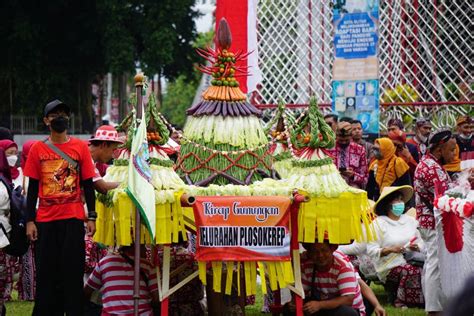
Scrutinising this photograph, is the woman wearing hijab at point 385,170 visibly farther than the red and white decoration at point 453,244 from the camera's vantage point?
Yes

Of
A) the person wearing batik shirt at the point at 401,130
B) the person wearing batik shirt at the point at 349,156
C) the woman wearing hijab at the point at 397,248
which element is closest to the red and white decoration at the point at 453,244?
the woman wearing hijab at the point at 397,248

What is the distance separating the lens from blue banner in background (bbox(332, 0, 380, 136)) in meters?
10.6

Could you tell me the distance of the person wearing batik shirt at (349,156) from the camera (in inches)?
390

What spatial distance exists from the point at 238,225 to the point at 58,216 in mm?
1232

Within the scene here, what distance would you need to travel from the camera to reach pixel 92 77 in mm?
34656

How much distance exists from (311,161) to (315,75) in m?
7.96

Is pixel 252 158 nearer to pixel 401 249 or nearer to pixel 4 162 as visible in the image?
pixel 4 162

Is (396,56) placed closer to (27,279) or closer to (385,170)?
(385,170)

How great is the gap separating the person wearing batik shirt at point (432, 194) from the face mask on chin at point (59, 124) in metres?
2.61

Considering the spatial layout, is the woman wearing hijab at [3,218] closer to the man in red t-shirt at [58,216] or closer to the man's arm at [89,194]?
the man in red t-shirt at [58,216]

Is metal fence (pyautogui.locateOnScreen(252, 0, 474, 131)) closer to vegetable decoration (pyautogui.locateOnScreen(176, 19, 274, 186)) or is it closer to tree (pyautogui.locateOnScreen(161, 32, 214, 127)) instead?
vegetable decoration (pyautogui.locateOnScreen(176, 19, 274, 186))

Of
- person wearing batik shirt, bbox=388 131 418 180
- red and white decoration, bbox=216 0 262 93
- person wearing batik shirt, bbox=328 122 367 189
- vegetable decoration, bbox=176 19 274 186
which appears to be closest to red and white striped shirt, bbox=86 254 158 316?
vegetable decoration, bbox=176 19 274 186

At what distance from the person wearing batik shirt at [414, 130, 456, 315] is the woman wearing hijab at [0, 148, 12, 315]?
289 cm

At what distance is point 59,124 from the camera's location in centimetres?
654
